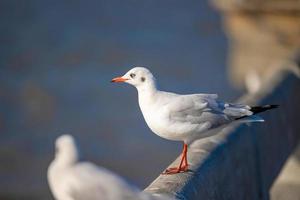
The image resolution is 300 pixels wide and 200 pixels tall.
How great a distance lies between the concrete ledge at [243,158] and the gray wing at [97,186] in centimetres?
52

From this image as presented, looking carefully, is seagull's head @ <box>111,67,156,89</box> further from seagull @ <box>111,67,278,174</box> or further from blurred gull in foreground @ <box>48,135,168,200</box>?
blurred gull in foreground @ <box>48,135,168,200</box>

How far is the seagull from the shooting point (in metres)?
4.82

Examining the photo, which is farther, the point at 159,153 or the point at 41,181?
the point at 159,153

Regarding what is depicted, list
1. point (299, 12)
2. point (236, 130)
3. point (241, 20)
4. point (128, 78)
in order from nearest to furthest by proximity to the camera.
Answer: point (128, 78)
point (236, 130)
point (299, 12)
point (241, 20)

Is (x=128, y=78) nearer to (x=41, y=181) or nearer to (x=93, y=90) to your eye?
(x=41, y=181)

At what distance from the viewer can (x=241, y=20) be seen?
1281 cm

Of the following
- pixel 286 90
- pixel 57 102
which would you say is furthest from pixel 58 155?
pixel 57 102

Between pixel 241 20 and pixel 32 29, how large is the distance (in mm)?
25578

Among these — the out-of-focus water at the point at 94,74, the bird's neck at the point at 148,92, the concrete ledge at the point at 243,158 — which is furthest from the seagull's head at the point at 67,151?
the out-of-focus water at the point at 94,74

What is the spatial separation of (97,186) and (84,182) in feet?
0.19

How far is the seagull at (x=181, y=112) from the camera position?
482cm

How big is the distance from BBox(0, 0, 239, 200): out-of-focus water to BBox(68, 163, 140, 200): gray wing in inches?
431

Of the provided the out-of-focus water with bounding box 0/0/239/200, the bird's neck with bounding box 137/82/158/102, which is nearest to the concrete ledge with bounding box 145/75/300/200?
the bird's neck with bounding box 137/82/158/102

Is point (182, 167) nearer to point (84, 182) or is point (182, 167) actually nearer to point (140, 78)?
point (140, 78)
